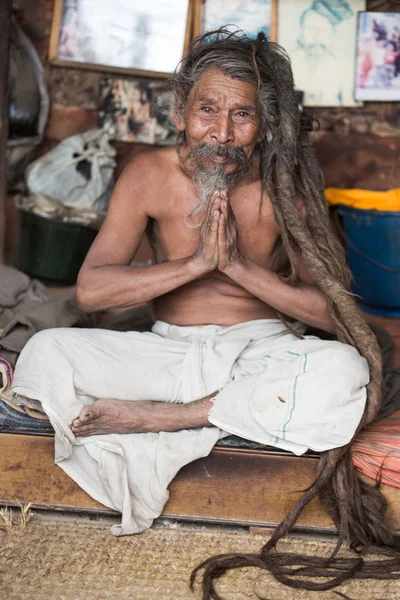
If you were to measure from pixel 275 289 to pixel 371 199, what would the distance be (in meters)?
2.24

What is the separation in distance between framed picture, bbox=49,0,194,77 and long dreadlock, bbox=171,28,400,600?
212 centimetres

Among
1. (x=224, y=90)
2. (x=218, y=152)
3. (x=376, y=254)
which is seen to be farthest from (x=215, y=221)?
(x=376, y=254)

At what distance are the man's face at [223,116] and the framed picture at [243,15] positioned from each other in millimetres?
2452

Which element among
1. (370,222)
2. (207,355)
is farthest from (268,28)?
(207,355)

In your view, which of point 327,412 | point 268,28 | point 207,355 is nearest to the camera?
point 327,412

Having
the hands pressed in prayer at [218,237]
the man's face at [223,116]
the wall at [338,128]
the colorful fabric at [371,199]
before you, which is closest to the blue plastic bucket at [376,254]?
the colorful fabric at [371,199]

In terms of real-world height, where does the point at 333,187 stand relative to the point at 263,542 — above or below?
above

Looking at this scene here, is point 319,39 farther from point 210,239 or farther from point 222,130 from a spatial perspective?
point 210,239

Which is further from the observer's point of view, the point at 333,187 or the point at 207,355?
the point at 333,187

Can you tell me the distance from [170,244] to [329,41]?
278 cm

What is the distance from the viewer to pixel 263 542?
270 centimetres

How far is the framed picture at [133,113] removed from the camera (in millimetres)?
5473

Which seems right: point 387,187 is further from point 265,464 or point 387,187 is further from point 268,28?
point 265,464

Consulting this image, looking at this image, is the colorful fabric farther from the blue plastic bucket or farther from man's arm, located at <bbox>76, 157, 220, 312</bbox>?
man's arm, located at <bbox>76, 157, 220, 312</bbox>
